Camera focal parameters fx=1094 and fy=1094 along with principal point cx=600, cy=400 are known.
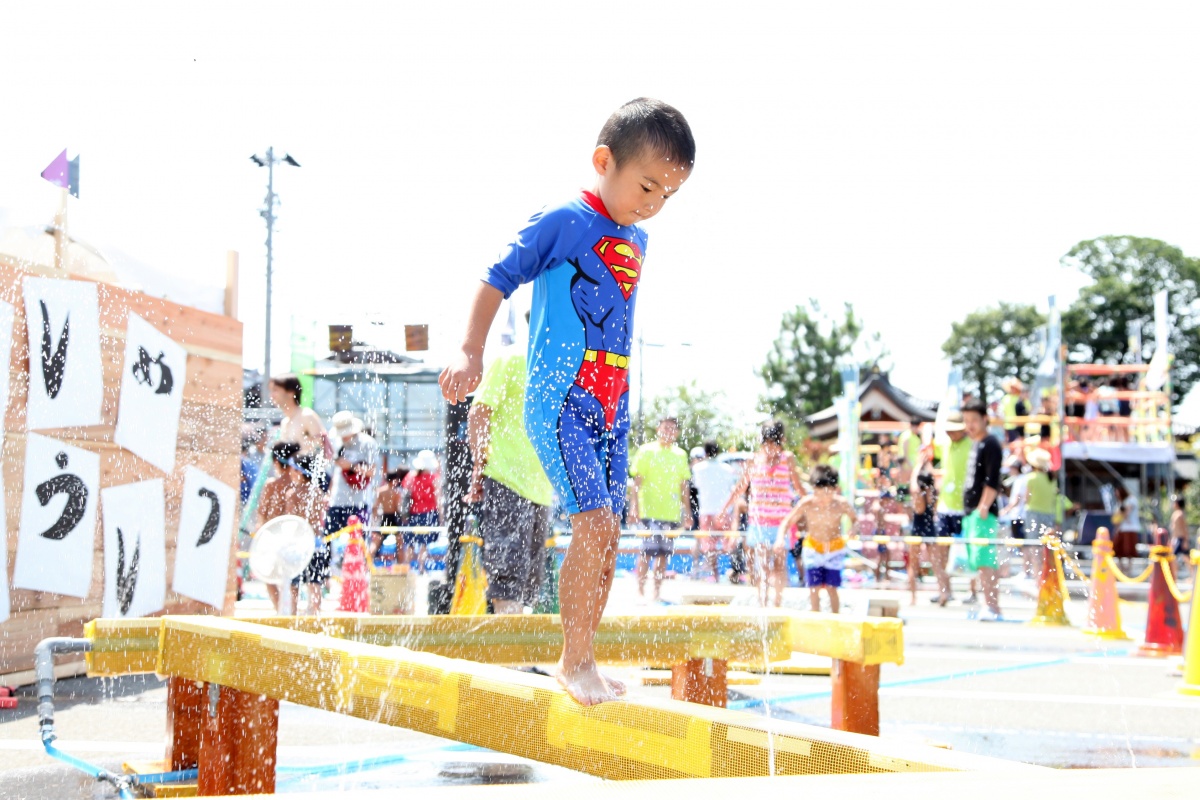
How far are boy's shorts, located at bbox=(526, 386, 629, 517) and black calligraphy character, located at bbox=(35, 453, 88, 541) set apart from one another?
4.09 metres

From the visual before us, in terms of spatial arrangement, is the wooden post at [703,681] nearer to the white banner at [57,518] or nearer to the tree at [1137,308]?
the white banner at [57,518]

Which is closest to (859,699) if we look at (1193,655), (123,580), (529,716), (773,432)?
(529,716)

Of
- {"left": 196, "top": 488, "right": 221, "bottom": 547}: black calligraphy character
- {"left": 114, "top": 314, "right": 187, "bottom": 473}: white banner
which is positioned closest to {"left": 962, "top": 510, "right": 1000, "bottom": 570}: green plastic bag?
{"left": 196, "top": 488, "right": 221, "bottom": 547}: black calligraphy character

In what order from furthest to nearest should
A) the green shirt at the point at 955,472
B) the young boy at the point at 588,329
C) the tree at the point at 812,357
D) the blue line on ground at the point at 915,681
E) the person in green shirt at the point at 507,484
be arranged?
1. the tree at the point at 812,357
2. the green shirt at the point at 955,472
3. the blue line on ground at the point at 915,681
4. the person in green shirt at the point at 507,484
5. the young boy at the point at 588,329

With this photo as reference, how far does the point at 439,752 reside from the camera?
458 centimetres

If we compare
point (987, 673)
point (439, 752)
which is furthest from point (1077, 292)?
point (439, 752)

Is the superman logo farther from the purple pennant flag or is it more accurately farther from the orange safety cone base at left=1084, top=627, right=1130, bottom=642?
the orange safety cone base at left=1084, top=627, right=1130, bottom=642

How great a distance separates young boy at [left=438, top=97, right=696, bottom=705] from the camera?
284 centimetres

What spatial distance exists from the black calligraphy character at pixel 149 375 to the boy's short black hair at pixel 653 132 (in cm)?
483

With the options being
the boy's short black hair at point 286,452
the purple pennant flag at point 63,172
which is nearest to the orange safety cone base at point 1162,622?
the boy's short black hair at point 286,452

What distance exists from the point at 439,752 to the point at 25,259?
11.9 ft

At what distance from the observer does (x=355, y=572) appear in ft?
29.2

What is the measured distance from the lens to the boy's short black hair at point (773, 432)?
9664 mm

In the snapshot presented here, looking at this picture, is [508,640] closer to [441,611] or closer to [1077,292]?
[441,611]
